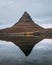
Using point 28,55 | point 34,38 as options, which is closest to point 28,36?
point 34,38

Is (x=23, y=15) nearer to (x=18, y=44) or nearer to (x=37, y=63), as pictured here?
(x=18, y=44)

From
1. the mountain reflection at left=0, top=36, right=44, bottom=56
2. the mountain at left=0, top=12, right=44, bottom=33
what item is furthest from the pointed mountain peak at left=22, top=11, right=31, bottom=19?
the mountain reflection at left=0, top=36, right=44, bottom=56

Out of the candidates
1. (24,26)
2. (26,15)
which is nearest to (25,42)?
(24,26)

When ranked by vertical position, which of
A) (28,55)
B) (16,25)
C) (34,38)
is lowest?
(28,55)

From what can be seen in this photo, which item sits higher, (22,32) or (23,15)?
(23,15)

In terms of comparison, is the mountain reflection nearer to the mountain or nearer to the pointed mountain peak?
the mountain

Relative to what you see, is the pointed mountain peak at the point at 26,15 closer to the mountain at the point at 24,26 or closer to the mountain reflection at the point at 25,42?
the mountain at the point at 24,26

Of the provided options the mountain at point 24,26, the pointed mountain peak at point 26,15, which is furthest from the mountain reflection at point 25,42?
the pointed mountain peak at point 26,15

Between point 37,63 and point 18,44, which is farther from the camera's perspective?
point 18,44
